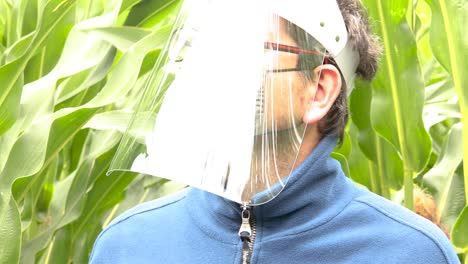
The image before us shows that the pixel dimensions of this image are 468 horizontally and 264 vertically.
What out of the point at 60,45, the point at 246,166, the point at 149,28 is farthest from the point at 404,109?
the point at 246,166

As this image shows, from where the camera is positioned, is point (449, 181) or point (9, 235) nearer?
point (9, 235)

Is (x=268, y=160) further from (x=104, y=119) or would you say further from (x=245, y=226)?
(x=104, y=119)

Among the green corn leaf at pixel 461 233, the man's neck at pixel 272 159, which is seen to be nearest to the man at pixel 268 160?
the man's neck at pixel 272 159

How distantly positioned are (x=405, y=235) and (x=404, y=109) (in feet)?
2.94

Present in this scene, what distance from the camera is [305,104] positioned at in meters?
1.34

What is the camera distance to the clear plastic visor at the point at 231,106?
1.29 meters

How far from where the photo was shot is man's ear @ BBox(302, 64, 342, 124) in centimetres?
134

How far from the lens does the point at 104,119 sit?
7.05 feet

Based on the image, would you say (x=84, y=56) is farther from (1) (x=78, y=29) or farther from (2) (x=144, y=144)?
(2) (x=144, y=144)

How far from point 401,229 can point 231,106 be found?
261 mm

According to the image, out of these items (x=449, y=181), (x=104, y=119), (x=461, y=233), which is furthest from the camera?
(x=449, y=181)

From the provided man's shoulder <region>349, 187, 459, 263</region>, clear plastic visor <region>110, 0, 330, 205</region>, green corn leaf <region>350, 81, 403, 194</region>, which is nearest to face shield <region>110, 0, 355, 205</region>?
clear plastic visor <region>110, 0, 330, 205</region>

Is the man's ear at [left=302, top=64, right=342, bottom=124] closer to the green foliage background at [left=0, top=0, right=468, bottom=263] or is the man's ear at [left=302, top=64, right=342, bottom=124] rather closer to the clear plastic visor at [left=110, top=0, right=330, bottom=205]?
the clear plastic visor at [left=110, top=0, right=330, bottom=205]

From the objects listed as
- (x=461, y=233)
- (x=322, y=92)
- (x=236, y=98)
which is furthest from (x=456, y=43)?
(x=236, y=98)
